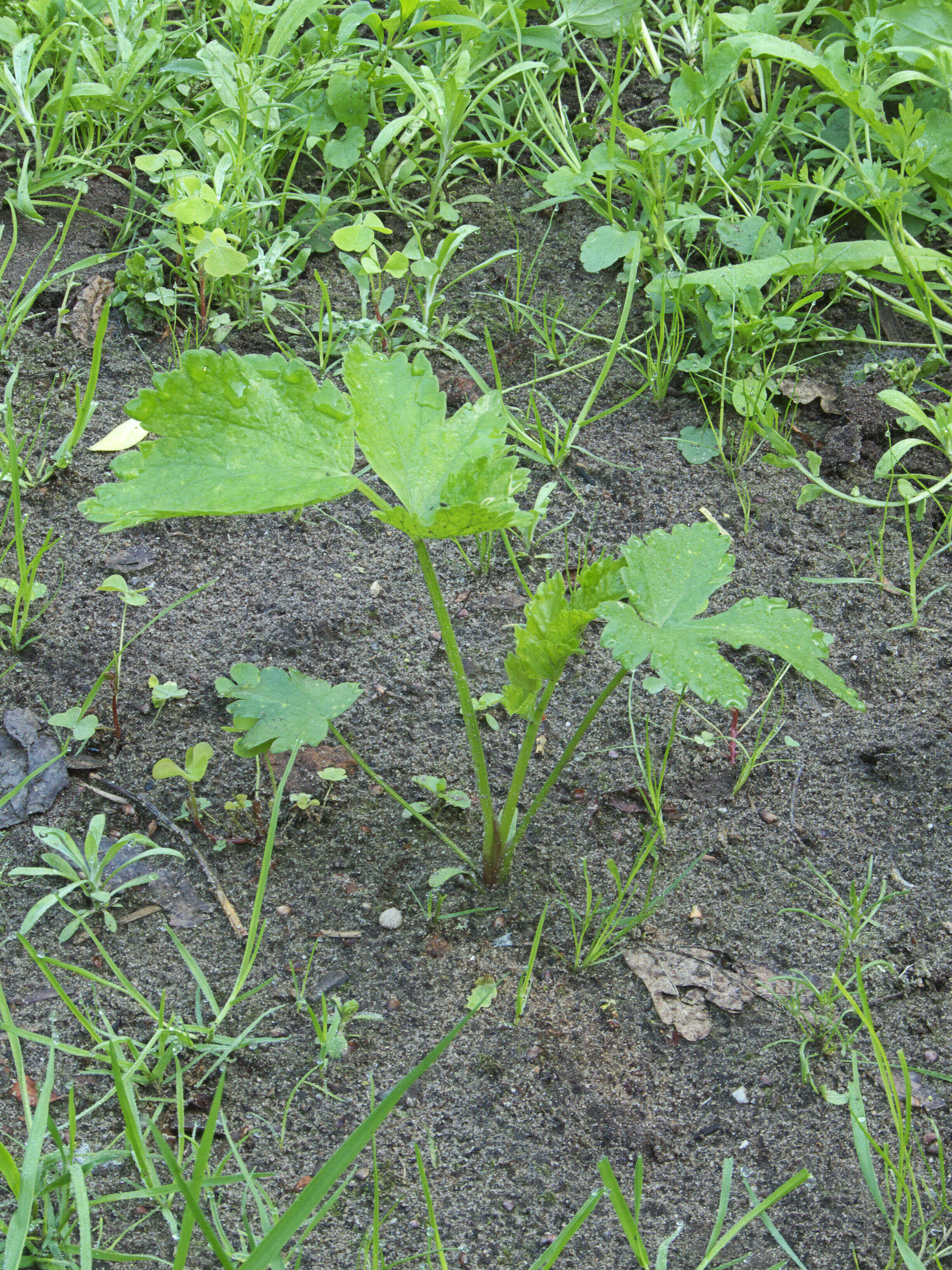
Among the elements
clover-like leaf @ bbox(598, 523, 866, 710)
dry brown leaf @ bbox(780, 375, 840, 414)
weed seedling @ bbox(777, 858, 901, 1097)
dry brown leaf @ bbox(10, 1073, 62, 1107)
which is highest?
clover-like leaf @ bbox(598, 523, 866, 710)

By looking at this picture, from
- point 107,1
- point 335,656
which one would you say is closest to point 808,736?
point 335,656

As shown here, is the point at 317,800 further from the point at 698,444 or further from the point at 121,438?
the point at 698,444

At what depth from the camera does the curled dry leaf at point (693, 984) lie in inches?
55.9

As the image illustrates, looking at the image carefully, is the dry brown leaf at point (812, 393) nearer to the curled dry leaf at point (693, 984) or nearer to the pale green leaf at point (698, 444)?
the pale green leaf at point (698, 444)

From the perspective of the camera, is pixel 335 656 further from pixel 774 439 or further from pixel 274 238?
pixel 274 238

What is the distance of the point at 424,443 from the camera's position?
133 cm

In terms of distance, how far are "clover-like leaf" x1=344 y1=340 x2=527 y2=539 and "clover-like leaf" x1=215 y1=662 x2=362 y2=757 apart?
31 cm

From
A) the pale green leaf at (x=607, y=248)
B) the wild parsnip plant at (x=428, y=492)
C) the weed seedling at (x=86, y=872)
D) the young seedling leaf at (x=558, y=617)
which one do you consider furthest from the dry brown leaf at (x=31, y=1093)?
the pale green leaf at (x=607, y=248)

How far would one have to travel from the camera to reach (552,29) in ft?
8.54

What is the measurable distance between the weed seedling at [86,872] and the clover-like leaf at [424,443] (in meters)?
0.61

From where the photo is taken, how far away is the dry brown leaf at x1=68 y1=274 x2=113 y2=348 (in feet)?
7.29

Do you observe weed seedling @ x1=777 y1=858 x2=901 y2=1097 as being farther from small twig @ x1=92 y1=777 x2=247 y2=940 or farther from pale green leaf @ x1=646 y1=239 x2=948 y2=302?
pale green leaf @ x1=646 y1=239 x2=948 y2=302

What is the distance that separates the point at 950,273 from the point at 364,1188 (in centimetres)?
211

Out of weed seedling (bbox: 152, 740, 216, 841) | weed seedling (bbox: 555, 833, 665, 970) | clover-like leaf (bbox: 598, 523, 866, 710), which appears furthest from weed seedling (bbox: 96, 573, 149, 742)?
clover-like leaf (bbox: 598, 523, 866, 710)
